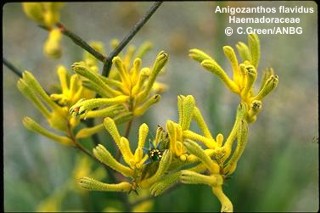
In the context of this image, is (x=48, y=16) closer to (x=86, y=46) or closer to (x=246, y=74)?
(x=86, y=46)

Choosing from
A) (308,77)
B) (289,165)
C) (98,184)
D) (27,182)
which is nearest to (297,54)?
(308,77)

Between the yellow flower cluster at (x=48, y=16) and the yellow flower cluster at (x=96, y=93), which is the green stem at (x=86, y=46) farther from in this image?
the yellow flower cluster at (x=48, y=16)

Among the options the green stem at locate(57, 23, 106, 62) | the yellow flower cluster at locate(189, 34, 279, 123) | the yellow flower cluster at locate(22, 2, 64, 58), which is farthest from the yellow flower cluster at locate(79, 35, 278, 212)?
the yellow flower cluster at locate(22, 2, 64, 58)

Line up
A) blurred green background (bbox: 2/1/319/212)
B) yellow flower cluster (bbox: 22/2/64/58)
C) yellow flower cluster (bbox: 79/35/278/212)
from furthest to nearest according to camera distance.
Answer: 1. blurred green background (bbox: 2/1/319/212)
2. yellow flower cluster (bbox: 22/2/64/58)
3. yellow flower cluster (bbox: 79/35/278/212)

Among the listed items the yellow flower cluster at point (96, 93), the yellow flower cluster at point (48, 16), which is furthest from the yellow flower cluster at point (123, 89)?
the yellow flower cluster at point (48, 16)

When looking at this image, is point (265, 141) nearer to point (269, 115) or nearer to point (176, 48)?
point (269, 115)

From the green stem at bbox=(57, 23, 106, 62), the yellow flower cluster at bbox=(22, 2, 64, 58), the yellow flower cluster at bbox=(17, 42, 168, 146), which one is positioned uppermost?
the yellow flower cluster at bbox=(22, 2, 64, 58)

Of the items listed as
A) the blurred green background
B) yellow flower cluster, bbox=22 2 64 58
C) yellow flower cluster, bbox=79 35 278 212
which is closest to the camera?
yellow flower cluster, bbox=79 35 278 212

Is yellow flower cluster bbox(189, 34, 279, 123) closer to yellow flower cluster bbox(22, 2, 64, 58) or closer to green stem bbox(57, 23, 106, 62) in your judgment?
green stem bbox(57, 23, 106, 62)

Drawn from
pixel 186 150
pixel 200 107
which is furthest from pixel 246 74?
pixel 200 107
